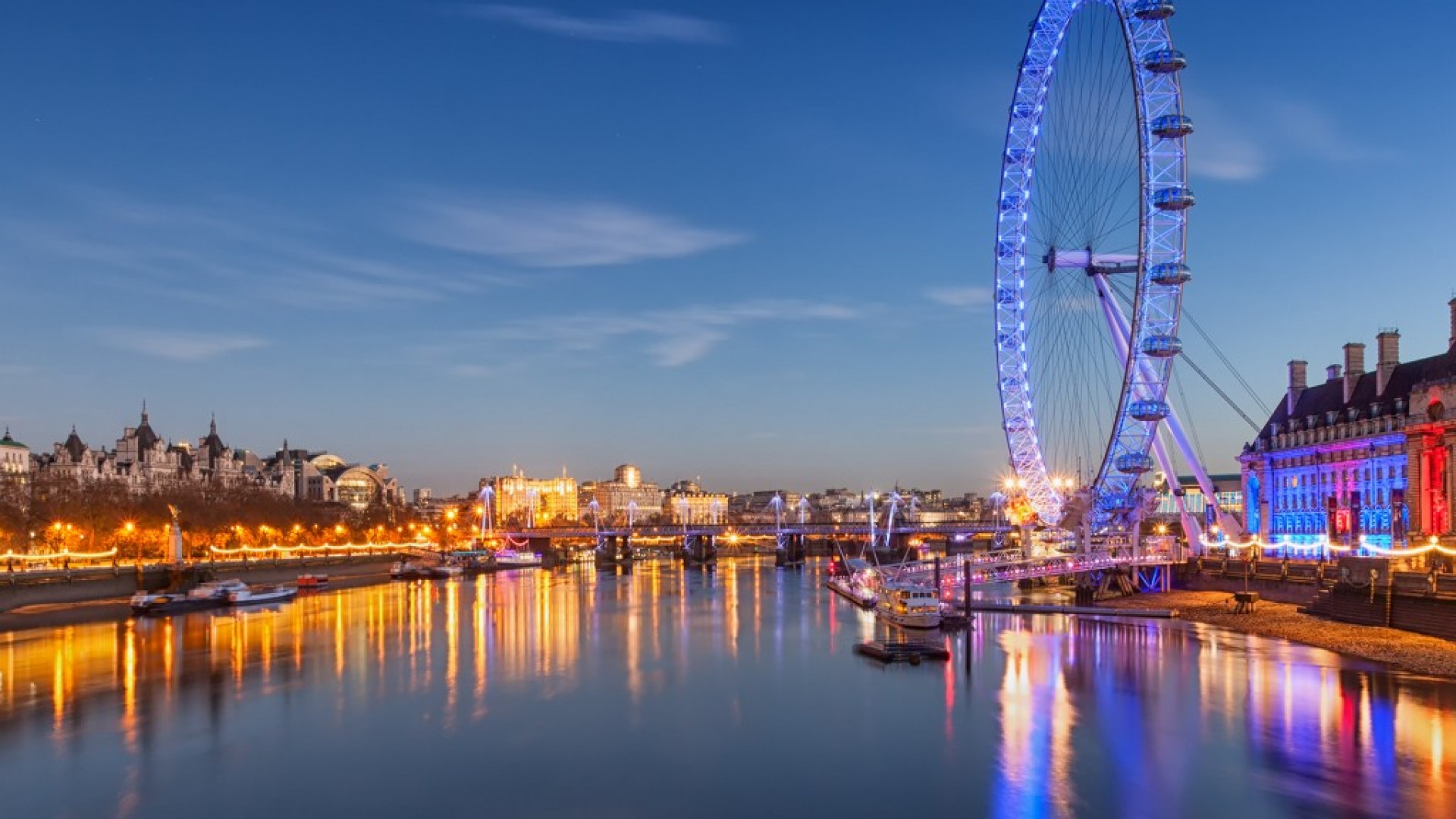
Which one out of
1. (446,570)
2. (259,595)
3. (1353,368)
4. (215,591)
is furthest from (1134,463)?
(446,570)

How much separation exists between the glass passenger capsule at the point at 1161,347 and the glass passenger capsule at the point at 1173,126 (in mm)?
9481

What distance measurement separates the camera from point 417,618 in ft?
218

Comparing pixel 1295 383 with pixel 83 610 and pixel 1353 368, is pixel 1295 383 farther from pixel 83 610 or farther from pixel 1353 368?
pixel 83 610

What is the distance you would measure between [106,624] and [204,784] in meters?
40.8

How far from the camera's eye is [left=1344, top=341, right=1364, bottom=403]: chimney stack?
2950 inches

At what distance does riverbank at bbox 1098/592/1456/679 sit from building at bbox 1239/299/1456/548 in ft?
26.6

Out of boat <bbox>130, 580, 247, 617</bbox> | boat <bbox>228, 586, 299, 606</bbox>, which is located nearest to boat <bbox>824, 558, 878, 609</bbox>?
boat <bbox>228, 586, 299, 606</bbox>

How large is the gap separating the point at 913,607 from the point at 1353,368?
38422 millimetres

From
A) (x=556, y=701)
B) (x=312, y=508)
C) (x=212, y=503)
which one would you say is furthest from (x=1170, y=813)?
(x=312, y=508)

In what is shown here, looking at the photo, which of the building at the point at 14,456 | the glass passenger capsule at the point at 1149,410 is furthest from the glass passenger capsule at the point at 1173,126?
the building at the point at 14,456

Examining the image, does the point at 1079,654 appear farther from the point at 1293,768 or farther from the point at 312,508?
the point at 312,508

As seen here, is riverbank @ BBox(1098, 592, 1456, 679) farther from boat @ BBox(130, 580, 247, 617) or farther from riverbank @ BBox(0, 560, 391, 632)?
riverbank @ BBox(0, 560, 391, 632)

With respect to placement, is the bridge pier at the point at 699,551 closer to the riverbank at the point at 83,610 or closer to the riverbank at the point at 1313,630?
the riverbank at the point at 83,610

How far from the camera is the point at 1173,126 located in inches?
2125
